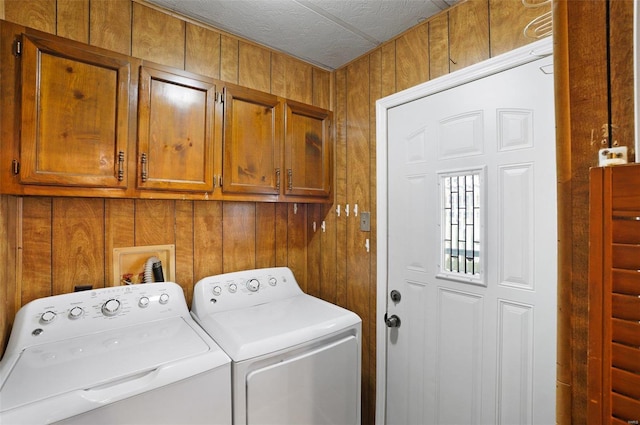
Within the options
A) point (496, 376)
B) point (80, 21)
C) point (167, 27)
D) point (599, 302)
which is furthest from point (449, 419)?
point (80, 21)

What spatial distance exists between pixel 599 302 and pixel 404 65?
5.31 feet

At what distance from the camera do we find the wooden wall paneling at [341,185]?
2.06 meters

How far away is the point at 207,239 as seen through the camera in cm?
184

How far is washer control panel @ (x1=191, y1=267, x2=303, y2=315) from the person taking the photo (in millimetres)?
1668

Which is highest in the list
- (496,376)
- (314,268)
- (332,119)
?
(332,119)

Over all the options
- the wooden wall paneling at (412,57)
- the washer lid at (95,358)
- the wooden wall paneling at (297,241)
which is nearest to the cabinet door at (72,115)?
the washer lid at (95,358)

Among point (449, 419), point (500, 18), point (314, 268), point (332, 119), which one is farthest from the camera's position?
point (314, 268)

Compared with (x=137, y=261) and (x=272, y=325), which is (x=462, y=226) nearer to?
(x=272, y=325)

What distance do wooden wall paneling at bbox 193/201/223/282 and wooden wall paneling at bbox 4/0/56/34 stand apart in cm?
100

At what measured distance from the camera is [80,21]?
137 centimetres

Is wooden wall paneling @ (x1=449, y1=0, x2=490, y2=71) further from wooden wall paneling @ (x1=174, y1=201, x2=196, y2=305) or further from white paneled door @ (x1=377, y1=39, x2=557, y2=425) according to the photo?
wooden wall paneling @ (x1=174, y1=201, x2=196, y2=305)

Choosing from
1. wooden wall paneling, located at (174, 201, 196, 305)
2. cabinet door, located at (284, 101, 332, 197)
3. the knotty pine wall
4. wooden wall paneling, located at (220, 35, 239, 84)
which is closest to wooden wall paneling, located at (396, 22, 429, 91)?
the knotty pine wall

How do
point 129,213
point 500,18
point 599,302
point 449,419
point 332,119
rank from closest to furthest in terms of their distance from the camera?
1. point 599,302
2. point 500,18
3. point 449,419
4. point 129,213
5. point 332,119

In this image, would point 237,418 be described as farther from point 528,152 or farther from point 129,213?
point 528,152
